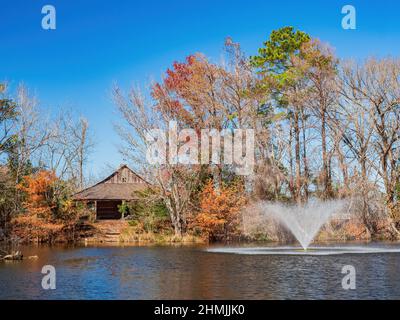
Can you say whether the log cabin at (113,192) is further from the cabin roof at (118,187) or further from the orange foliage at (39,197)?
the orange foliage at (39,197)

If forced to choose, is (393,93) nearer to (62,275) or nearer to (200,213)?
(200,213)

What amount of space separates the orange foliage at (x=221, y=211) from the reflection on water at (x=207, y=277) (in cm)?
1327

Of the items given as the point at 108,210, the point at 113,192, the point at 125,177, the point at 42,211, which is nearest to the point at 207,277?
the point at 42,211

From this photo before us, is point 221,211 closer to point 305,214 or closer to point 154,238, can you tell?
point 154,238

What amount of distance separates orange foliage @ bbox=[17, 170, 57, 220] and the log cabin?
475 cm

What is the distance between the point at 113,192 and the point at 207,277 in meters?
29.9

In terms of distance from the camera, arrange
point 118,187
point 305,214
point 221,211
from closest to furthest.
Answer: point 305,214
point 221,211
point 118,187

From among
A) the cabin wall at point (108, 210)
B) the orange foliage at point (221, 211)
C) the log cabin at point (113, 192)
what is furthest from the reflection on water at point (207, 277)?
the cabin wall at point (108, 210)

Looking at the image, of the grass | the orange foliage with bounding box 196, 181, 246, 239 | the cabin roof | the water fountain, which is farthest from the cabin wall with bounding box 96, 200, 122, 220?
the water fountain

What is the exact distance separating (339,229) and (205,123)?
42.9 feet

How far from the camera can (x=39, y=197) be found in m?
37.0

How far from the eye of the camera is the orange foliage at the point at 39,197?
121ft

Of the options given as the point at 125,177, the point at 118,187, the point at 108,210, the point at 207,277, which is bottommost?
the point at 207,277

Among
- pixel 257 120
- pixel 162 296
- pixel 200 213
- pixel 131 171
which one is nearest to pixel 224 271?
pixel 162 296
